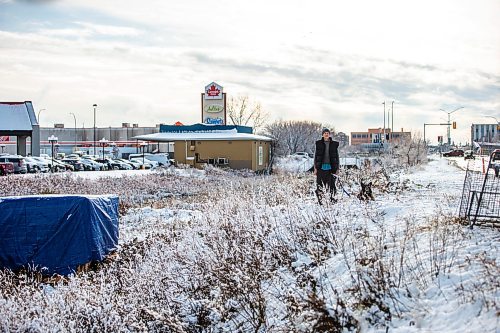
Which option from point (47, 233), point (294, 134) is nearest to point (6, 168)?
point (47, 233)

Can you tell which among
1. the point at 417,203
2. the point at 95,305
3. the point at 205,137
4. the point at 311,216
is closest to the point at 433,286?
the point at 311,216

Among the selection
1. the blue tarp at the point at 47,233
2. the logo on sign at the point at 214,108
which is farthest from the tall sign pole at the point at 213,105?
the blue tarp at the point at 47,233

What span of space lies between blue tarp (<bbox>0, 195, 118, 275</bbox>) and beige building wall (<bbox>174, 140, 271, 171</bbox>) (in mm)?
35713

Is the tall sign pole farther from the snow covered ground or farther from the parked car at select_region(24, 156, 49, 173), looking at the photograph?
the snow covered ground

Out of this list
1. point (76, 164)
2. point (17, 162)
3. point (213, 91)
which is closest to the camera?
point (17, 162)

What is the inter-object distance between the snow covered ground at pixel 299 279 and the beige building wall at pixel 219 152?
36.4 m

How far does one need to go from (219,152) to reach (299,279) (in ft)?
138

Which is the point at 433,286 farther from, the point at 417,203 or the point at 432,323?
the point at 417,203

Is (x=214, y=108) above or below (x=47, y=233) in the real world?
above

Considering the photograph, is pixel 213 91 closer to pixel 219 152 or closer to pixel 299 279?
pixel 219 152

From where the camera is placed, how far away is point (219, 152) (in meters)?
49.7

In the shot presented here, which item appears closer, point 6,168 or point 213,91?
point 6,168

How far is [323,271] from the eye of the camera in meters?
7.65

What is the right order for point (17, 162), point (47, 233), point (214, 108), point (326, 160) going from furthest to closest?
point (214, 108) < point (17, 162) < point (326, 160) < point (47, 233)
